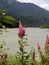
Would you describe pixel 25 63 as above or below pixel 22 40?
below

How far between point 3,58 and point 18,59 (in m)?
0.80

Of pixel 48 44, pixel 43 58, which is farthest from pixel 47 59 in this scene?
pixel 48 44

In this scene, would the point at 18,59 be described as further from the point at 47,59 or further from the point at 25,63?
the point at 47,59

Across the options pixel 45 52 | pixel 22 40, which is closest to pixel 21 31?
pixel 22 40

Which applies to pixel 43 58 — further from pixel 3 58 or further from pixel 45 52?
pixel 3 58

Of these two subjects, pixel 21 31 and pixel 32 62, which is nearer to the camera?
pixel 21 31

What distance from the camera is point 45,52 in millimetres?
4895

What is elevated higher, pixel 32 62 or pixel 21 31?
pixel 21 31

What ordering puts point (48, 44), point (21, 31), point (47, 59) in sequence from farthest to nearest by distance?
1. point (47, 59)
2. point (48, 44)
3. point (21, 31)

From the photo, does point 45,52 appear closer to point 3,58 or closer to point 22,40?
point 22,40

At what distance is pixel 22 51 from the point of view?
4910 mm

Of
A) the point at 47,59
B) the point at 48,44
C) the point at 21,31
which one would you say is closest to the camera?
the point at 21,31

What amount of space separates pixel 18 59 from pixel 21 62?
0.38ft

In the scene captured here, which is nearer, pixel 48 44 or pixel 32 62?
pixel 48 44
